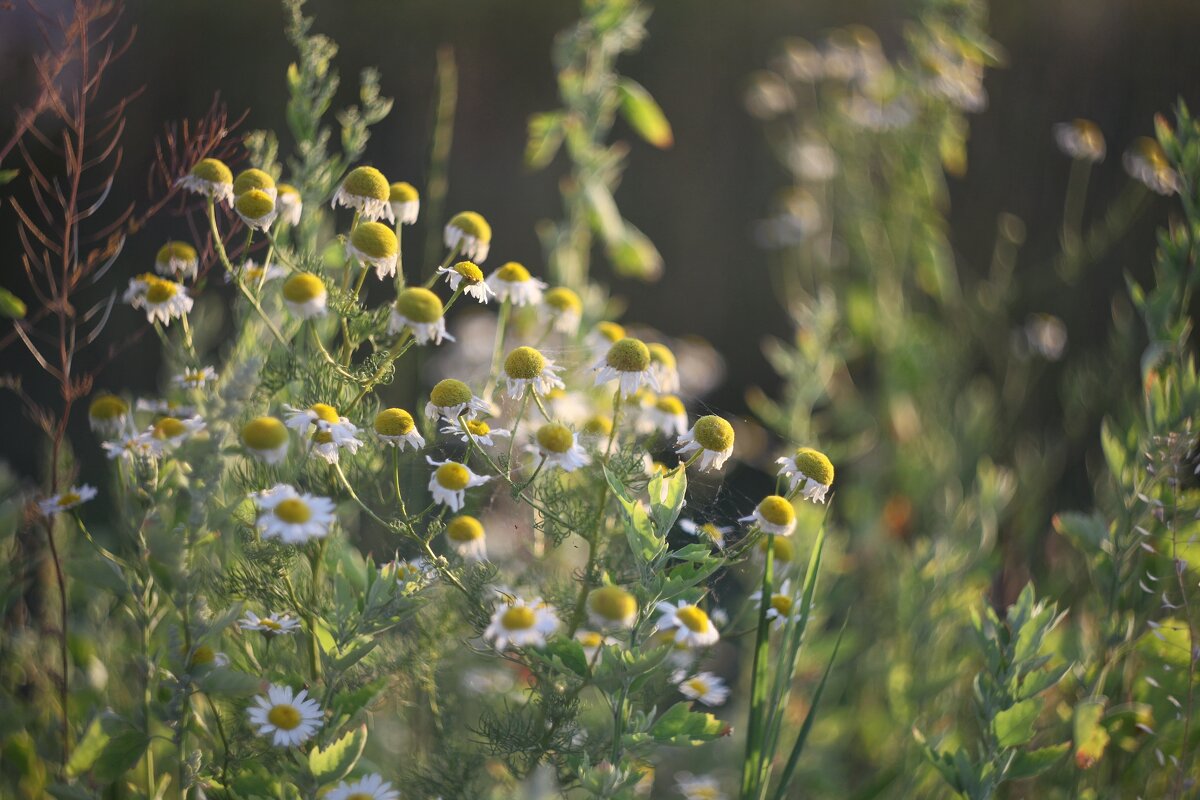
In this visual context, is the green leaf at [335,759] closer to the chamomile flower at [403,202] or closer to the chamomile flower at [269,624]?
the chamomile flower at [269,624]

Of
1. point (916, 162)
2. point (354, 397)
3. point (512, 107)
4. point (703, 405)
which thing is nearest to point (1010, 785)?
point (703, 405)

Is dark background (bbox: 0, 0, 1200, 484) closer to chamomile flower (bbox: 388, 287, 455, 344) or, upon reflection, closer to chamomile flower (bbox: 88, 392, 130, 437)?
chamomile flower (bbox: 88, 392, 130, 437)

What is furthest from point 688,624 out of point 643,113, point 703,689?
point 643,113

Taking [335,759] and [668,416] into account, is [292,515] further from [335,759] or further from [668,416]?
[668,416]

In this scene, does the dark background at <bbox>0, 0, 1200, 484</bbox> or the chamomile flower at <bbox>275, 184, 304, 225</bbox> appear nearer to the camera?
the chamomile flower at <bbox>275, 184, 304, 225</bbox>

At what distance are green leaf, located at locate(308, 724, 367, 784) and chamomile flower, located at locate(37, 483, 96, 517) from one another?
0.40 m

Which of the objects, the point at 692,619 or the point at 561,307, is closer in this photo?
the point at 692,619

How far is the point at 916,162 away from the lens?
2176 mm

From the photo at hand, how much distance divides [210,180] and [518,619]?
0.58 m

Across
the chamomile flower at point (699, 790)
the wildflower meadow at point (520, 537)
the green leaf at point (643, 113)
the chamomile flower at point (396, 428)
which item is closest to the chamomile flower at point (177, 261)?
the wildflower meadow at point (520, 537)

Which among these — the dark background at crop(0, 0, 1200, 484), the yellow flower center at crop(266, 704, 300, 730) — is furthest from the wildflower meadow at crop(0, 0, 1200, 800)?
the dark background at crop(0, 0, 1200, 484)

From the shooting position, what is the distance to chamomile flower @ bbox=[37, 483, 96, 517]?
1067 mm

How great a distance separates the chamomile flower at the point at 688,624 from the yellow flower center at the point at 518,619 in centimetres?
13

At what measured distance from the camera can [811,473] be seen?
1015 mm
